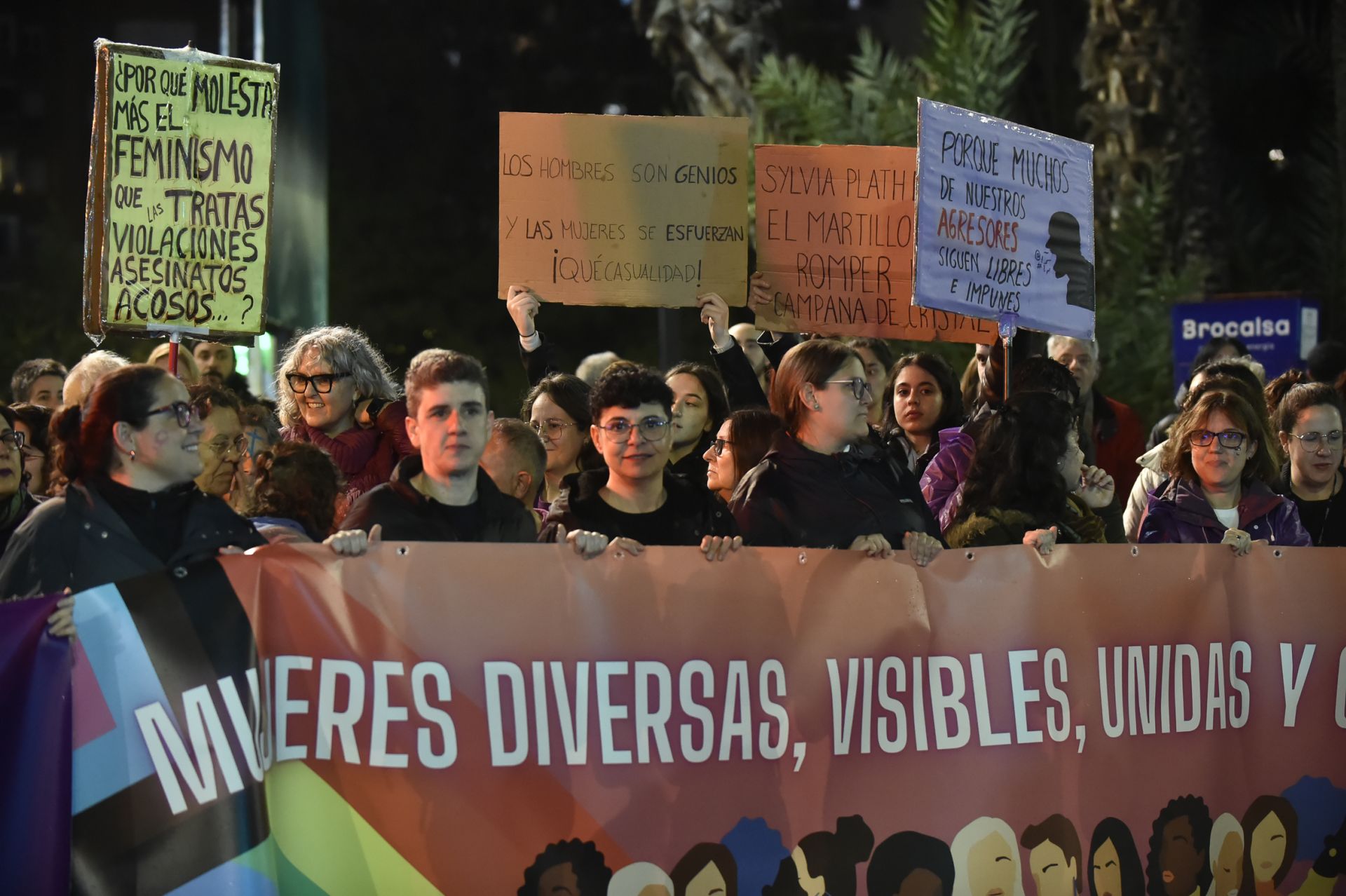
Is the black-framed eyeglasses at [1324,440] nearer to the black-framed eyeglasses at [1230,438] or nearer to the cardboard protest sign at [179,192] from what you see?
the black-framed eyeglasses at [1230,438]

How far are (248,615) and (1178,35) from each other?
1142 cm

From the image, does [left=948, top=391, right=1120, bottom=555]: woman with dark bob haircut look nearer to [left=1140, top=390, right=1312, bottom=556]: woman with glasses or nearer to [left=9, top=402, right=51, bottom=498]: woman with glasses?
[left=1140, top=390, right=1312, bottom=556]: woman with glasses

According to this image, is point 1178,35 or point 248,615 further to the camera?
point 1178,35

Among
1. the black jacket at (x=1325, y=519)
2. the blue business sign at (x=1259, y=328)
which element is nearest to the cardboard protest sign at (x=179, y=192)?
the black jacket at (x=1325, y=519)

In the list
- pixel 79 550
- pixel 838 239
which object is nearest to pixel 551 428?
pixel 838 239

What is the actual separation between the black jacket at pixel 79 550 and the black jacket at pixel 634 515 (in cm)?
99

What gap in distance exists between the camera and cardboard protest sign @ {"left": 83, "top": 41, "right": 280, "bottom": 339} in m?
5.98

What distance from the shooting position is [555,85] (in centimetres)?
2439

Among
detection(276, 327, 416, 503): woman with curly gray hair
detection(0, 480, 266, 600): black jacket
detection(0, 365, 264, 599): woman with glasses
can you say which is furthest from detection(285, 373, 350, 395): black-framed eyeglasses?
detection(0, 480, 266, 600): black jacket

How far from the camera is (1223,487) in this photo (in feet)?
20.7

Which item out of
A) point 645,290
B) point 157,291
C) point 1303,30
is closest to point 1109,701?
point 645,290

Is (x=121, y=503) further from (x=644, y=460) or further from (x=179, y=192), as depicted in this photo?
(x=179, y=192)

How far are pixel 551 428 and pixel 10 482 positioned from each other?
1.75m

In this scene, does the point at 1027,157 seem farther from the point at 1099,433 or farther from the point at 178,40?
the point at 178,40
